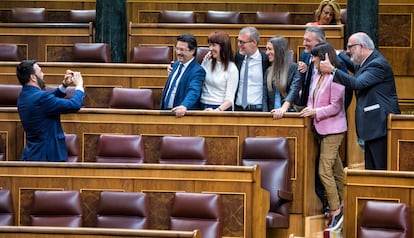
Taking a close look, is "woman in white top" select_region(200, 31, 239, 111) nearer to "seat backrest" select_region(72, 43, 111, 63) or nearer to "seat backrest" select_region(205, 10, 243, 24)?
"seat backrest" select_region(72, 43, 111, 63)

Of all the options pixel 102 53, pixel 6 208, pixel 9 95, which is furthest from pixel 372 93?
pixel 102 53

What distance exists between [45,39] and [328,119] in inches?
110

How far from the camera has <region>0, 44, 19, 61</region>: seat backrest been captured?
7928mm

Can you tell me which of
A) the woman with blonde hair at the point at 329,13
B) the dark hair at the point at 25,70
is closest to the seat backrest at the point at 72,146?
the dark hair at the point at 25,70

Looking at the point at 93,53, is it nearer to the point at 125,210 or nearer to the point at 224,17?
the point at 224,17

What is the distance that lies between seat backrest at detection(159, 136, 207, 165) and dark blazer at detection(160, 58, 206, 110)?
1.31 ft

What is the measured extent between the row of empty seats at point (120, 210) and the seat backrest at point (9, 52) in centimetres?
254

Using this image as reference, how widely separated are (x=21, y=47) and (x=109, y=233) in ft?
12.2

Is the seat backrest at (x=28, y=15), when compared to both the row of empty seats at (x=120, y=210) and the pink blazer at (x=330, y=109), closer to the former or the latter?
the pink blazer at (x=330, y=109)

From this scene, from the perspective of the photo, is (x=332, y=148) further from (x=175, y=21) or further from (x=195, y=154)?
(x=175, y=21)

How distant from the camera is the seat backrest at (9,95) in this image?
6.80 metres

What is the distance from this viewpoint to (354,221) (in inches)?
212

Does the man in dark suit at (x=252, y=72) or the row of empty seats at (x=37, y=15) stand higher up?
the row of empty seats at (x=37, y=15)

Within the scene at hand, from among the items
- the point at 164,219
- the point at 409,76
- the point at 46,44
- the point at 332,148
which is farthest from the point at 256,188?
the point at 409,76
